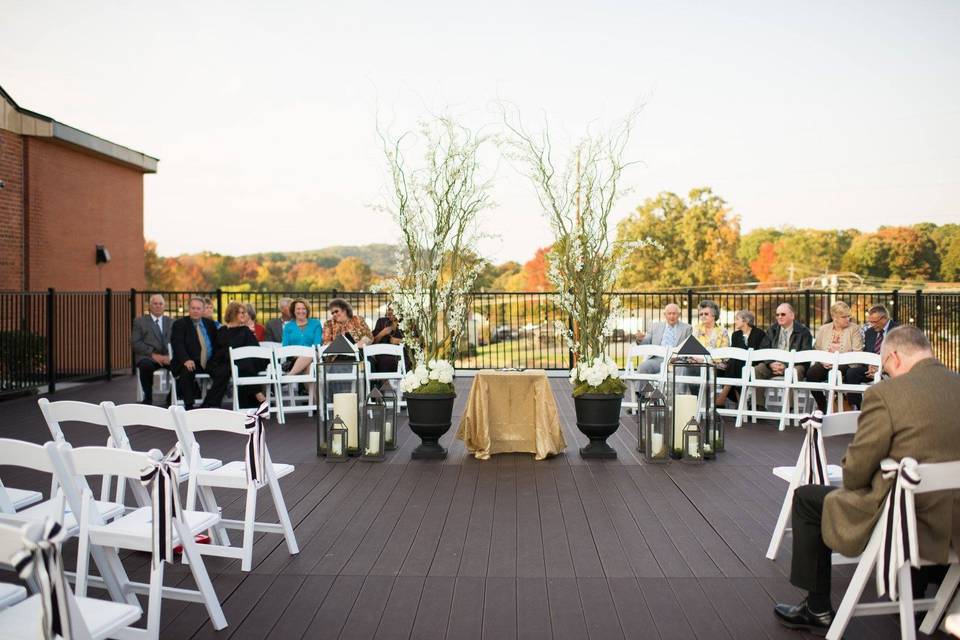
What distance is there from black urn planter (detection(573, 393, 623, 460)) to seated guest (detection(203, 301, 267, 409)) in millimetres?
4593

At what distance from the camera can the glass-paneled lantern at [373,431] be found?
764 centimetres

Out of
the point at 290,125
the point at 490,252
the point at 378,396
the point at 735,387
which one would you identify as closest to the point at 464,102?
the point at 490,252

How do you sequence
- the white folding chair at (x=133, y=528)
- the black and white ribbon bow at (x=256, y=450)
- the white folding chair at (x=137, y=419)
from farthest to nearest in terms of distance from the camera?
the black and white ribbon bow at (x=256, y=450) → the white folding chair at (x=137, y=419) → the white folding chair at (x=133, y=528)

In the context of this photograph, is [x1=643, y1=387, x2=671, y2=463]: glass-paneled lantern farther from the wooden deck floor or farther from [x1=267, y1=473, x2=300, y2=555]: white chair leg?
[x1=267, y1=473, x2=300, y2=555]: white chair leg

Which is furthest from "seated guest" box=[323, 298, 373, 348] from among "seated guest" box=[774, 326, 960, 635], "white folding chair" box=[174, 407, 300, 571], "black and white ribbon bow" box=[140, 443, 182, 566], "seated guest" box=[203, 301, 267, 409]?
"seated guest" box=[774, 326, 960, 635]

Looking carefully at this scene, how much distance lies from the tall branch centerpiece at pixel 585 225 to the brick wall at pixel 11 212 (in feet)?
37.6

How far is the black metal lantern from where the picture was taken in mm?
7629

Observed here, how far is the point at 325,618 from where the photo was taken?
375 centimetres

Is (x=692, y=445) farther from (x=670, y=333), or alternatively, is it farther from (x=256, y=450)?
(x=256, y=450)

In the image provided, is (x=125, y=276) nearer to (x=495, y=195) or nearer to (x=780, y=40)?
(x=495, y=195)

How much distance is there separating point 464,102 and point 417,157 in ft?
2.58

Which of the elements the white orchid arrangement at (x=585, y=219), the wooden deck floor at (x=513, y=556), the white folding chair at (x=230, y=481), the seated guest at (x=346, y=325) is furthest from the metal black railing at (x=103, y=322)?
the white folding chair at (x=230, y=481)

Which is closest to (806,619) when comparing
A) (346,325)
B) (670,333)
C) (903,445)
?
(903,445)

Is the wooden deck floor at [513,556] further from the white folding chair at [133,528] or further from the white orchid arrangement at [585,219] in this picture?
the white orchid arrangement at [585,219]
